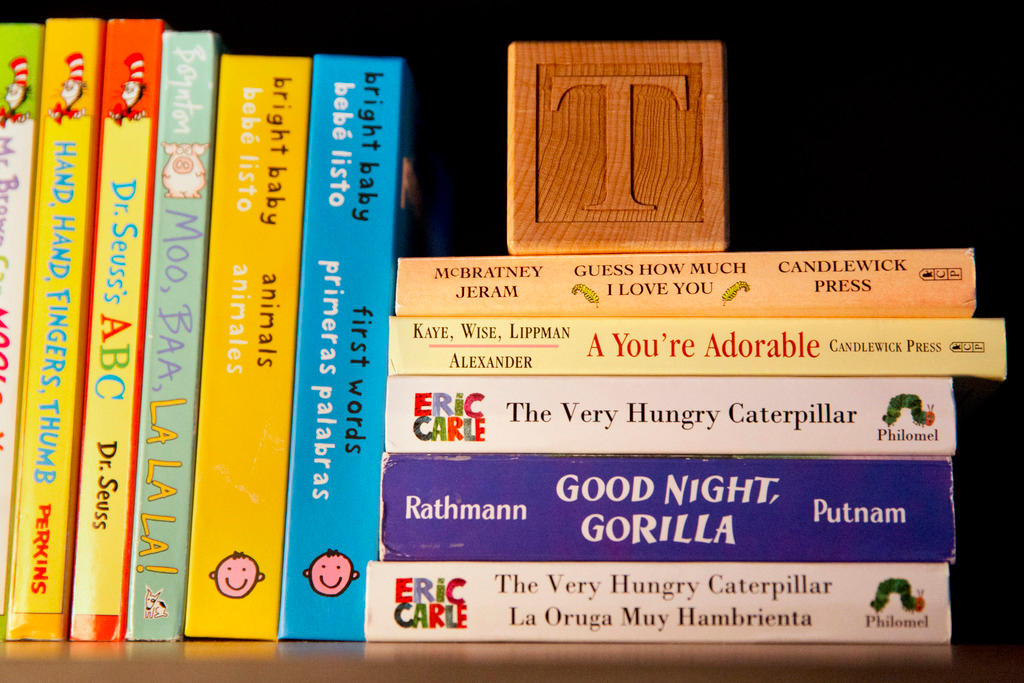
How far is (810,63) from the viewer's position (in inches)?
37.0

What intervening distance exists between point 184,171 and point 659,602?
0.43 meters

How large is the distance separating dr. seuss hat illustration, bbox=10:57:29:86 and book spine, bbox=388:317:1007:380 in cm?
33

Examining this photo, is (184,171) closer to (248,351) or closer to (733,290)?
(248,351)

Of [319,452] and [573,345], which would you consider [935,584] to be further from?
[319,452]

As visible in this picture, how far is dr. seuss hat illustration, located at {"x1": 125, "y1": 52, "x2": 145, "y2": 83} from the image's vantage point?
Answer: 753 mm

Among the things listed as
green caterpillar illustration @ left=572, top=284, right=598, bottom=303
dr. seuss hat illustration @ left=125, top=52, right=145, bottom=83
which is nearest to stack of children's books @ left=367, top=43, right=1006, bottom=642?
green caterpillar illustration @ left=572, top=284, right=598, bottom=303

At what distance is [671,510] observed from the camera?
674 mm

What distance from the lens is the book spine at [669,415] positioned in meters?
0.67

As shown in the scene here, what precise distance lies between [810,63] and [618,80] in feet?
0.87

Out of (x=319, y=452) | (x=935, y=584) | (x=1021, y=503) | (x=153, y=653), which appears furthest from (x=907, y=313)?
(x=153, y=653)

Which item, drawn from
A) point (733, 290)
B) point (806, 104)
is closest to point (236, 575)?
point (733, 290)

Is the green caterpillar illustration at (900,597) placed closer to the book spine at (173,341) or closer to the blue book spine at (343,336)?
the blue book spine at (343,336)

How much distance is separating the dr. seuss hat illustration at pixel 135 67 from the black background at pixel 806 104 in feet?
0.70

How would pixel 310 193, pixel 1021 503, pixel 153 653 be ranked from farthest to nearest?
pixel 1021 503, pixel 310 193, pixel 153 653
